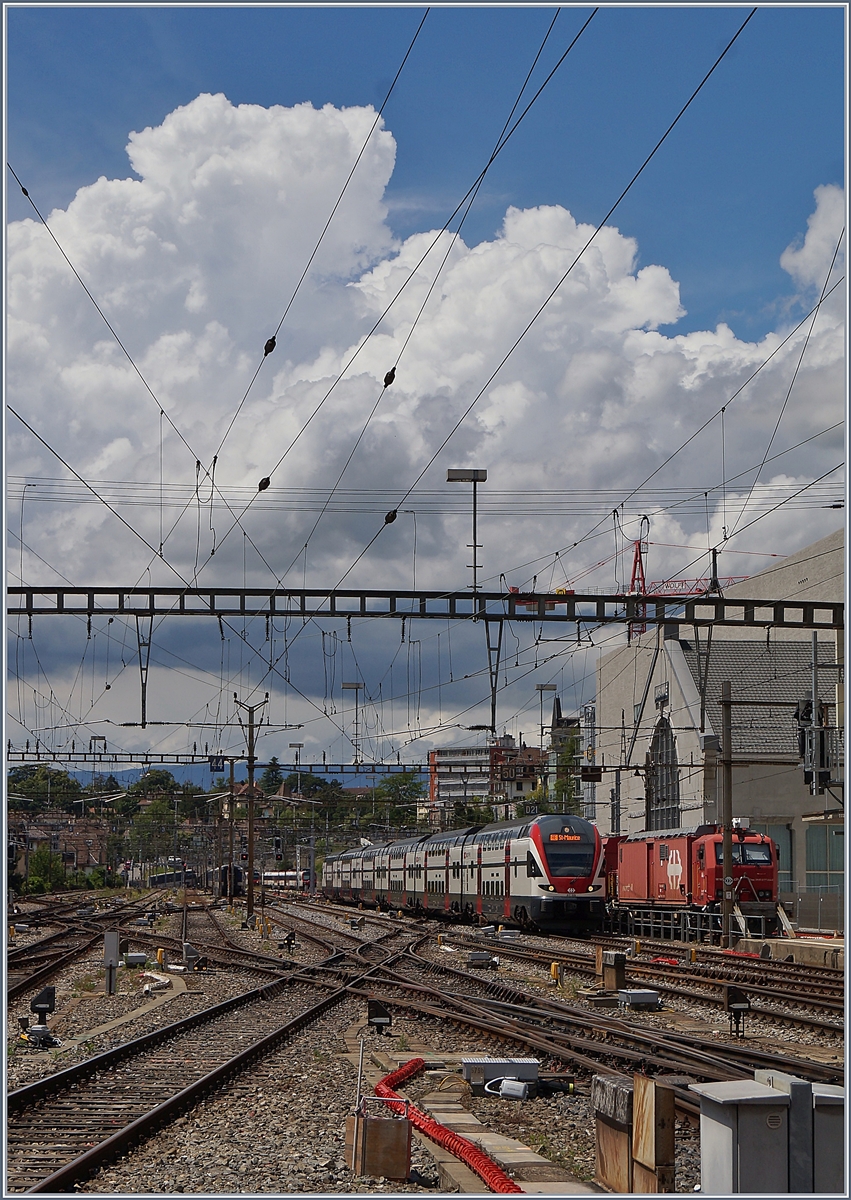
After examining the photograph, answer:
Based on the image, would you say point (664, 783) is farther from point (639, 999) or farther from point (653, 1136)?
point (653, 1136)

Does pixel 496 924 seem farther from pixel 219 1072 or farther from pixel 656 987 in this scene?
pixel 219 1072

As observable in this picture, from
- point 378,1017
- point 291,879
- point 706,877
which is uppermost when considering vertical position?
point 378,1017

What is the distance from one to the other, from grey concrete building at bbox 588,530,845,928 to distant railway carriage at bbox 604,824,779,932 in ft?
15.1

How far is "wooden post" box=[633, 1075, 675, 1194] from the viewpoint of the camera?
7281 mm

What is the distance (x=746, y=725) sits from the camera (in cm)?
5522

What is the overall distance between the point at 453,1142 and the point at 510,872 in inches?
1198

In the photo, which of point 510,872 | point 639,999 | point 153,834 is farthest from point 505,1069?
point 153,834

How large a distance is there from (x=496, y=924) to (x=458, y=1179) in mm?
38311

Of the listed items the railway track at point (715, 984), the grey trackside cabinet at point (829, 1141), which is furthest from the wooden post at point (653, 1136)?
the railway track at point (715, 984)

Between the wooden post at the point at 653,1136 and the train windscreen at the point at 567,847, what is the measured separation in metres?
29.1

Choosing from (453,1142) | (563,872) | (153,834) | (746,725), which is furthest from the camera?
(153,834)

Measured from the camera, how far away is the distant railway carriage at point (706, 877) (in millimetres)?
36938

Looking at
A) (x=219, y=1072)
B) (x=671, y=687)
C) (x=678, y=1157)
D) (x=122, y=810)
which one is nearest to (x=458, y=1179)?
(x=678, y=1157)

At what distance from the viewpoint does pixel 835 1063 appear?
47.0 ft
